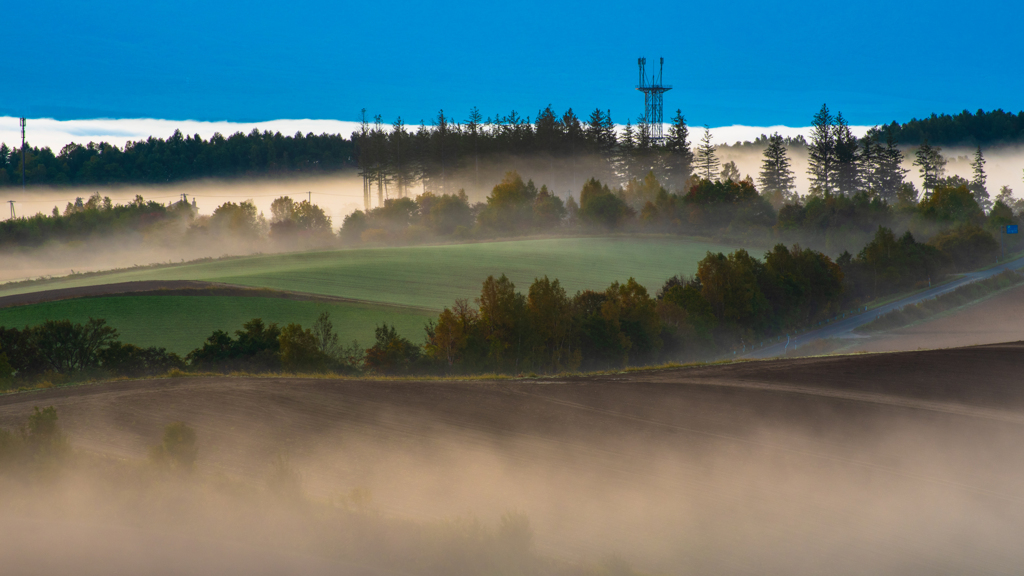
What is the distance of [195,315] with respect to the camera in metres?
45.6

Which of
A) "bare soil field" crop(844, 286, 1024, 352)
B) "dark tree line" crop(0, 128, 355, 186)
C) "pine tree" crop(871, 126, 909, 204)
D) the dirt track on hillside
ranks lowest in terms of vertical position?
"bare soil field" crop(844, 286, 1024, 352)

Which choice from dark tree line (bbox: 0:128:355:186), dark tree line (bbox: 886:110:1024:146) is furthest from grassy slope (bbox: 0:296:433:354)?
dark tree line (bbox: 886:110:1024:146)

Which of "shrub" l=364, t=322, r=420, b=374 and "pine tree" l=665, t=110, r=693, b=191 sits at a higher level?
"pine tree" l=665, t=110, r=693, b=191

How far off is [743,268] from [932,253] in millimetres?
33322

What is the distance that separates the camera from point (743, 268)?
54.7 m

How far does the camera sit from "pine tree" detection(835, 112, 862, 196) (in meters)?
123

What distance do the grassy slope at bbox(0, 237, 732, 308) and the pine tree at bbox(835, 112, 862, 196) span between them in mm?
45991

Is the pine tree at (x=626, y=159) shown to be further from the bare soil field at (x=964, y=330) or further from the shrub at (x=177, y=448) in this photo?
the shrub at (x=177, y=448)

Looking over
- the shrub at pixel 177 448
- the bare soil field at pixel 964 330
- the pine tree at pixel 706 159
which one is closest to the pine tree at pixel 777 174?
the pine tree at pixel 706 159

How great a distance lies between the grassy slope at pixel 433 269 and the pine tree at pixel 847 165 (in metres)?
46.0

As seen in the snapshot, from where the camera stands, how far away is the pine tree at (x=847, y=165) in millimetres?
122875

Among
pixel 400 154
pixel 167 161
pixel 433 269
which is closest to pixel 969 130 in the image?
pixel 400 154

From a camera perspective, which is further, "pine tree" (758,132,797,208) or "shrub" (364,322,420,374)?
"pine tree" (758,132,797,208)

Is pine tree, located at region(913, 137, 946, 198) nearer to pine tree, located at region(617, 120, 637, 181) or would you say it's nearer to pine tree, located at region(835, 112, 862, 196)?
pine tree, located at region(835, 112, 862, 196)
